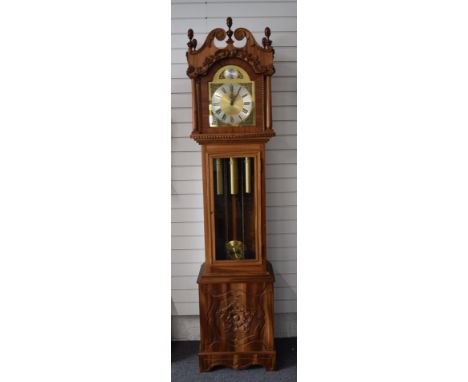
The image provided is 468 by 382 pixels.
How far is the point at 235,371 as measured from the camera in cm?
169

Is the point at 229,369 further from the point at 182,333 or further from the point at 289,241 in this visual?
the point at 289,241

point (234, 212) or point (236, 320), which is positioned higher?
point (234, 212)

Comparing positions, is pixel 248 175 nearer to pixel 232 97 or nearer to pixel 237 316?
pixel 232 97

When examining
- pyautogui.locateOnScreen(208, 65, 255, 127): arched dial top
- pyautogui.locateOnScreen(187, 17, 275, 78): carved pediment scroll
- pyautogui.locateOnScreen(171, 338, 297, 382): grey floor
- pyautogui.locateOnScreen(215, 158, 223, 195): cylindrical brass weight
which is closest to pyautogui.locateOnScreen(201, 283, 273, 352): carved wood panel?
pyautogui.locateOnScreen(171, 338, 297, 382): grey floor

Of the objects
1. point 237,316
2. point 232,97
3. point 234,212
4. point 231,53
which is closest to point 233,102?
point 232,97

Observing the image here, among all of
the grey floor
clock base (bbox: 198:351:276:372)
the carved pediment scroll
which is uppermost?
the carved pediment scroll

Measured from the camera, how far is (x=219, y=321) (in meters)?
1.67

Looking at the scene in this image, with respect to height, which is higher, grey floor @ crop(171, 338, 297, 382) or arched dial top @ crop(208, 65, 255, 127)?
arched dial top @ crop(208, 65, 255, 127)

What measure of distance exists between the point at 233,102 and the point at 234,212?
0.54 metres

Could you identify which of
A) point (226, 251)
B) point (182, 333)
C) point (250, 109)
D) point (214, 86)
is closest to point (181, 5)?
point (214, 86)

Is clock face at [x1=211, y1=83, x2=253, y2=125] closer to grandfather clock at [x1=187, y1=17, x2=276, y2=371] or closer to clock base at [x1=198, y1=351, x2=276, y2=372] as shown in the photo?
grandfather clock at [x1=187, y1=17, x2=276, y2=371]

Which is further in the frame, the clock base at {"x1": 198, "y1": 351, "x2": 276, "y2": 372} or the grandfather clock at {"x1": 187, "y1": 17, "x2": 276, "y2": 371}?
the clock base at {"x1": 198, "y1": 351, "x2": 276, "y2": 372}

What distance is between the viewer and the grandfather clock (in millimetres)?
1574

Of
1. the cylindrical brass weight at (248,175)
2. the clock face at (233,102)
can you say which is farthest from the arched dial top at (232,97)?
the cylindrical brass weight at (248,175)
